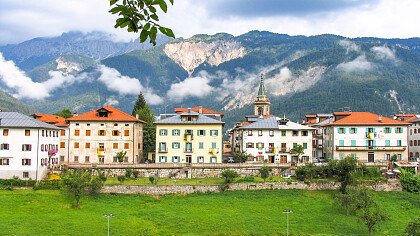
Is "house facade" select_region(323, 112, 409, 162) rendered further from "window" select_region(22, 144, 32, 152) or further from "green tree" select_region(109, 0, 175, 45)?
"green tree" select_region(109, 0, 175, 45)

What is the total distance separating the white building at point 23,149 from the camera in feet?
241

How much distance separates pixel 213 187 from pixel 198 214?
10427 mm

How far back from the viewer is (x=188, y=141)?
85062 millimetres

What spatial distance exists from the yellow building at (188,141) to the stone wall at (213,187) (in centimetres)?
1576

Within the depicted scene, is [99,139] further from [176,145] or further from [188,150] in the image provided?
[188,150]

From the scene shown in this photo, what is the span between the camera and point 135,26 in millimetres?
8539

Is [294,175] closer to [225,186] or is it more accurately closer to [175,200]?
[225,186]

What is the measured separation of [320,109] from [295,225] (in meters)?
135

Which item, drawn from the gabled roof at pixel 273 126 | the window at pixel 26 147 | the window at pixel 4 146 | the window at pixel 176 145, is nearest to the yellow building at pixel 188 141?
the window at pixel 176 145

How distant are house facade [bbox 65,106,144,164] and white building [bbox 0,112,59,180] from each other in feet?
31.1

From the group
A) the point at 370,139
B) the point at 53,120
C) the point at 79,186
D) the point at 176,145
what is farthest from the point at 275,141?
the point at 53,120

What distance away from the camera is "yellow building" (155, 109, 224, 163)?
85.0m

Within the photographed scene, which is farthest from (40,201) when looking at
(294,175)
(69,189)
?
(294,175)

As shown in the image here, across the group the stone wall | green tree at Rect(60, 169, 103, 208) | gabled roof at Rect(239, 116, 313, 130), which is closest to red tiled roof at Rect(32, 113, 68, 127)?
green tree at Rect(60, 169, 103, 208)
